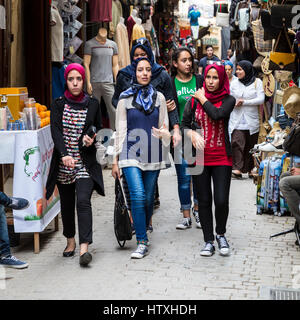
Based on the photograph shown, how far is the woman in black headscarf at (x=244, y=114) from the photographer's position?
1057 centimetres

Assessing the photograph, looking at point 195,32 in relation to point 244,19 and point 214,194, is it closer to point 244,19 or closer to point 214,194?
point 244,19

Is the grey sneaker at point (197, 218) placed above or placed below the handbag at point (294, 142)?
below

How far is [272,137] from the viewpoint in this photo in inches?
335

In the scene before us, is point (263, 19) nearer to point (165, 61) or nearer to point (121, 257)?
point (121, 257)

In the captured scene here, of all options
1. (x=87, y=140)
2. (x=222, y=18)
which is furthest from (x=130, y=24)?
(x=87, y=140)

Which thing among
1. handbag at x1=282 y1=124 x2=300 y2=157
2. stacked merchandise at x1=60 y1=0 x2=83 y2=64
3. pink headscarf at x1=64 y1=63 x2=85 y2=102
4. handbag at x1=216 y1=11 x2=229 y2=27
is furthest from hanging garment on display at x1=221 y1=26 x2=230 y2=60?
pink headscarf at x1=64 y1=63 x2=85 y2=102

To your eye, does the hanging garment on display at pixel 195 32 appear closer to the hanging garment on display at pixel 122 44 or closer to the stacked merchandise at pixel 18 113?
the hanging garment on display at pixel 122 44

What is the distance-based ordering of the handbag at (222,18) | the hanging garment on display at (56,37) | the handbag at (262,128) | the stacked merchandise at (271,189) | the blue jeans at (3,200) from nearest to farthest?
the blue jeans at (3,200), the stacked merchandise at (271,189), the hanging garment on display at (56,37), the handbag at (262,128), the handbag at (222,18)

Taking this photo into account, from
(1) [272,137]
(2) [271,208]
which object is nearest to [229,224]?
(2) [271,208]

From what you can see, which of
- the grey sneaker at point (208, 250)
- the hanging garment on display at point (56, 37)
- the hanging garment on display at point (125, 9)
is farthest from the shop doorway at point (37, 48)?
the hanging garment on display at point (125, 9)

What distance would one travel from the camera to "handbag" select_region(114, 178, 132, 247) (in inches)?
247

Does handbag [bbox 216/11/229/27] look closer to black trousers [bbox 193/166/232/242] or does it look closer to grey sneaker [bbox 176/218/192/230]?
grey sneaker [bbox 176/218/192/230]

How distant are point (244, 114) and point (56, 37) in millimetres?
3465

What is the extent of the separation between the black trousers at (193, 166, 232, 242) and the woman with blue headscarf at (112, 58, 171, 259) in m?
0.45
